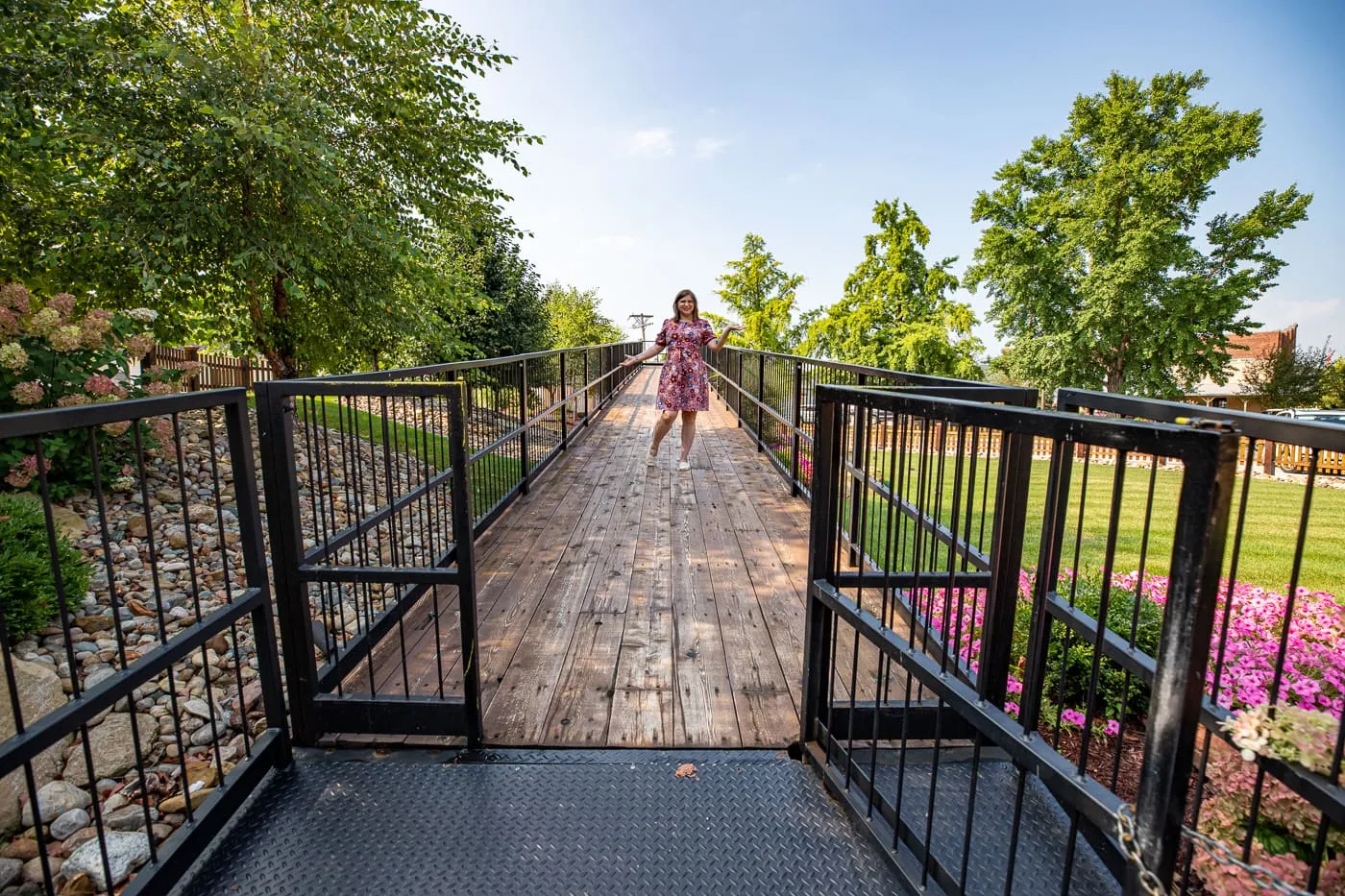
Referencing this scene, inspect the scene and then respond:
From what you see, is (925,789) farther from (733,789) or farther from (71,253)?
(71,253)

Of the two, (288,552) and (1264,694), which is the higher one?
(288,552)

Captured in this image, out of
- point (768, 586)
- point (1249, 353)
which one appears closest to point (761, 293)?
point (768, 586)

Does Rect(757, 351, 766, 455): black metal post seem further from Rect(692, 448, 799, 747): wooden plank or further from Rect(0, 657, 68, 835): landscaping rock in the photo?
Rect(0, 657, 68, 835): landscaping rock

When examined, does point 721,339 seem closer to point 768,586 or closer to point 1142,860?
point 768,586

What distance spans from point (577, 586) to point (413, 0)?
6.74 meters

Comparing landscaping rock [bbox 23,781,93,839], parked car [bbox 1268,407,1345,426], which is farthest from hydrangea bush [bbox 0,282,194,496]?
parked car [bbox 1268,407,1345,426]

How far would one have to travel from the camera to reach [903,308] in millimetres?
22672

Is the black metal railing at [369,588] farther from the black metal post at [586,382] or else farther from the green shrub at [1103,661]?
the black metal post at [586,382]

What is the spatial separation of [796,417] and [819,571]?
11.4ft

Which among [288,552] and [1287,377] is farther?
[1287,377]

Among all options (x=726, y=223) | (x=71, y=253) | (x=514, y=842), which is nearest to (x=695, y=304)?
(x=514, y=842)

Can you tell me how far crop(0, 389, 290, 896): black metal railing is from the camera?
1408mm

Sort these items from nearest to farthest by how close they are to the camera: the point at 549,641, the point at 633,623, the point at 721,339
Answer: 1. the point at 549,641
2. the point at 633,623
3. the point at 721,339

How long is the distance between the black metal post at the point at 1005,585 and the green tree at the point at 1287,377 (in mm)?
41771
